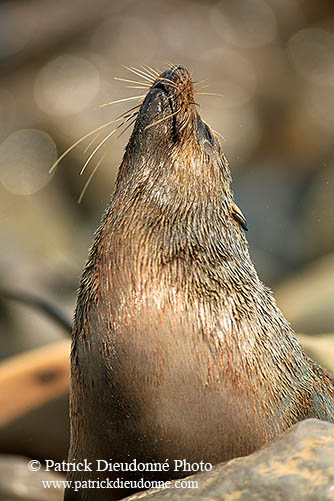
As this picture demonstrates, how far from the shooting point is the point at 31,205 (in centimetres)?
621

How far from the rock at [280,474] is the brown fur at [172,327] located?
0.65 feet

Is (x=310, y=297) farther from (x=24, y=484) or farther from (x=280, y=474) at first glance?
(x=280, y=474)

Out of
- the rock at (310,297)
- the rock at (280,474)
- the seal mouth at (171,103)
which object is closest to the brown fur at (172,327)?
the seal mouth at (171,103)

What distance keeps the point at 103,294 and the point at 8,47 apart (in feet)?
16.6

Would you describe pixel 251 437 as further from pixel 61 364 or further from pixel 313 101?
pixel 313 101

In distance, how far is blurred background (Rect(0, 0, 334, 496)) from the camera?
611 cm

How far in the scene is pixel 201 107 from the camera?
6145 mm

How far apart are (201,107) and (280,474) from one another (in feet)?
15.6

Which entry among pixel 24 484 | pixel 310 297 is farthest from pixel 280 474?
→ pixel 310 297

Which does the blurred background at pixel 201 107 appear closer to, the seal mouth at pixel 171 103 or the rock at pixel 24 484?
the rock at pixel 24 484

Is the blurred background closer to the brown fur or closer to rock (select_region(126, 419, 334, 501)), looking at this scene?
the brown fur

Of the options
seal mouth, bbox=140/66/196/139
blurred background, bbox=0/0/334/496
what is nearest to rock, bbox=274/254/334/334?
blurred background, bbox=0/0/334/496

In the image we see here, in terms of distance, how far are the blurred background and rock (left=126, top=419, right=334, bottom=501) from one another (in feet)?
13.1

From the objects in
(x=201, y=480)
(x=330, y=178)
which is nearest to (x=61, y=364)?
(x=201, y=480)
